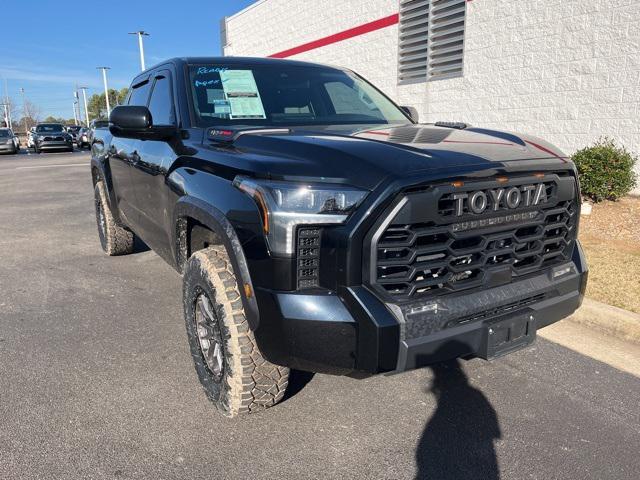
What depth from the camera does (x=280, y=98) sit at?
11.4 feet

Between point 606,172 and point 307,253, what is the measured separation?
20.2 feet

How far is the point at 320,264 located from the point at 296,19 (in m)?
14.8

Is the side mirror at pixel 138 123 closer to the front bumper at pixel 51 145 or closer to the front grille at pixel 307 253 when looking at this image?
the front grille at pixel 307 253

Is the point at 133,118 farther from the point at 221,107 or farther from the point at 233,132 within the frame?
the point at 233,132

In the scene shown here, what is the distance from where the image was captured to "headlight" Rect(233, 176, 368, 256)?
2059mm

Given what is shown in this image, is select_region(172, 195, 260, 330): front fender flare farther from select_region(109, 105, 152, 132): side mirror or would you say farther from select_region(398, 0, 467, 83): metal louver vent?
select_region(398, 0, 467, 83): metal louver vent

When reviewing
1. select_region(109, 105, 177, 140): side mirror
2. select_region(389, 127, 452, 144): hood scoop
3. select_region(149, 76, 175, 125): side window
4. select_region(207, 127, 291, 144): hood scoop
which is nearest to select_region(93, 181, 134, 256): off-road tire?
select_region(149, 76, 175, 125): side window

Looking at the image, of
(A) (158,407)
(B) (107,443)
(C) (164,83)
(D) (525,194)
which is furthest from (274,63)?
(B) (107,443)

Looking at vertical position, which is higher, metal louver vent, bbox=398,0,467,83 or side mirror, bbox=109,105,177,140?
metal louver vent, bbox=398,0,467,83

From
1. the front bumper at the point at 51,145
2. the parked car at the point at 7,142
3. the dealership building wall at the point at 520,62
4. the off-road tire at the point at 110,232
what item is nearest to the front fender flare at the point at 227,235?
the off-road tire at the point at 110,232

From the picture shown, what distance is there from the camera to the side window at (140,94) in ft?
14.1

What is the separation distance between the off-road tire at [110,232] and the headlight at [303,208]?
3872 mm

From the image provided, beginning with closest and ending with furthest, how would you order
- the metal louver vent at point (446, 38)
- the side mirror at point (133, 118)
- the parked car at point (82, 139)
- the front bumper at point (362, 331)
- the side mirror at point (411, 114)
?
the front bumper at point (362, 331) → the side mirror at point (133, 118) → the side mirror at point (411, 114) → the metal louver vent at point (446, 38) → the parked car at point (82, 139)

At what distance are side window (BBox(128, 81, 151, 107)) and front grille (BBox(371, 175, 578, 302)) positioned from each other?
2977mm
